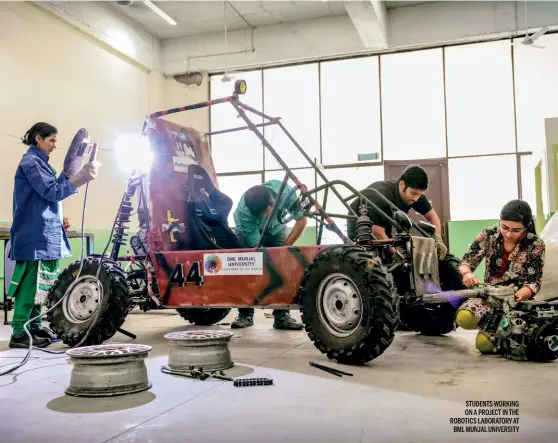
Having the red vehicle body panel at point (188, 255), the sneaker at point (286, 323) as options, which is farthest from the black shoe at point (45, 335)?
the sneaker at point (286, 323)

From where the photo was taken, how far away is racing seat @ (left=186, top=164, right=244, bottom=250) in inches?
173

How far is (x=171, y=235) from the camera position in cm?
434

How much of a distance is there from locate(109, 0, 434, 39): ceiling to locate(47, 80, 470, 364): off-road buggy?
6720 mm

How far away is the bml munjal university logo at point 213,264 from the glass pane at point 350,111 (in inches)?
317

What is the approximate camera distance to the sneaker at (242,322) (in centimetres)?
506

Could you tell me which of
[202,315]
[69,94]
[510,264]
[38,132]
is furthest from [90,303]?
[69,94]

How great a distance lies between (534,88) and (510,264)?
8.25m

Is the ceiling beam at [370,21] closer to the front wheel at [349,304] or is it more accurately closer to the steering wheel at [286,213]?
the steering wheel at [286,213]

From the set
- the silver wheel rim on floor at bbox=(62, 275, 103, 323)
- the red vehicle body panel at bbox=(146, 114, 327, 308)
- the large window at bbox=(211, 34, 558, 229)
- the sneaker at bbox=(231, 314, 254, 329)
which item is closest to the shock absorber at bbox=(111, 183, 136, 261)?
the red vehicle body panel at bbox=(146, 114, 327, 308)

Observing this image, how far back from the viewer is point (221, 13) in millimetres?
11359

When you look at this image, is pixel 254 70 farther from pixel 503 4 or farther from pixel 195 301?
pixel 195 301

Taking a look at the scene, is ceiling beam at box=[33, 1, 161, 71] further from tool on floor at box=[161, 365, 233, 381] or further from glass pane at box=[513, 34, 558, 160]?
tool on floor at box=[161, 365, 233, 381]

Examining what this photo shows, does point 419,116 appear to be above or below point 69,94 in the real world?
below

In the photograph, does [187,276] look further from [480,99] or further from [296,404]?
[480,99]
